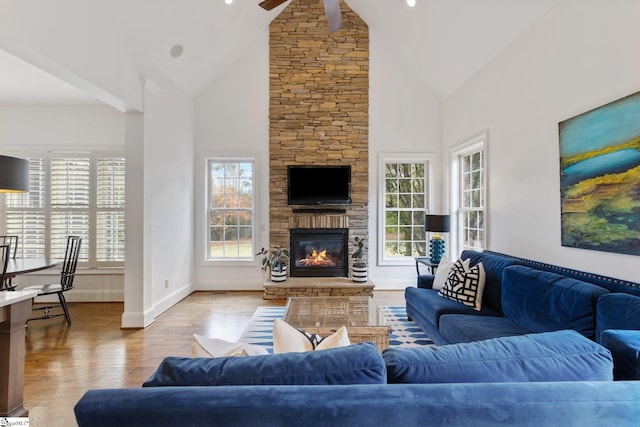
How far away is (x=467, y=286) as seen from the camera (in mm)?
3246

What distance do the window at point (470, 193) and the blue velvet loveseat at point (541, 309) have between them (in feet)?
3.83

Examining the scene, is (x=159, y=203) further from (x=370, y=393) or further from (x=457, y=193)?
(x=457, y=193)

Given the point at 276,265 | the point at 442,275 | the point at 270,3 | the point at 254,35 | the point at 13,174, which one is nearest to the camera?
the point at 13,174

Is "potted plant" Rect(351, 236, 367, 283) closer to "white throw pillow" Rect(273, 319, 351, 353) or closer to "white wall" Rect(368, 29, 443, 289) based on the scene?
"white wall" Rect(368, 29, 443, 289)

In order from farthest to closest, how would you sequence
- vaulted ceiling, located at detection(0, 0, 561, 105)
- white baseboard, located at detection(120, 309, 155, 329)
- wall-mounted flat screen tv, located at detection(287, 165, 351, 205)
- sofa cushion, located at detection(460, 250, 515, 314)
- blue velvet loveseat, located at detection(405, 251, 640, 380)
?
1. wall-mounted flat screen tv, located at detection(287, 165, 351, 205)
2. white baseboard, located at detection(120, 309, 155, 329)
3. vaulted ceiling, located at detection(0, 0, 561, 105)
4. sofa cushion, located at detection(460, 250, 515, 314)
5. blue velvet loveseat, located at detection(405, 251, 640, 380)

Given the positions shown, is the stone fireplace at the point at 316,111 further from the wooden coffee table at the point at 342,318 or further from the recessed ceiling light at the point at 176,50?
the wooden coffee table at the point at 342,318

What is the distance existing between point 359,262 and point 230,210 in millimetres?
2394

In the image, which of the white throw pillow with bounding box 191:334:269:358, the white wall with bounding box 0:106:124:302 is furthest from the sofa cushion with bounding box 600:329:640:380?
the white wall with bounding box 0:106:124:302

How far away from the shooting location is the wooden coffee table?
274 centimetres

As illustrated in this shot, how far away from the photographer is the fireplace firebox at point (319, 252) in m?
5.88

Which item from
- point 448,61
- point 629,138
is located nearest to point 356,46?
point 448,61

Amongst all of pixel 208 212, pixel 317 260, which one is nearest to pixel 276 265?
pixel 317 260

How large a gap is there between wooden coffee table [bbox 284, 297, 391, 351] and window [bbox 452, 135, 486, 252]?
83.6 inches

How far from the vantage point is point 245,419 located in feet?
3.08
